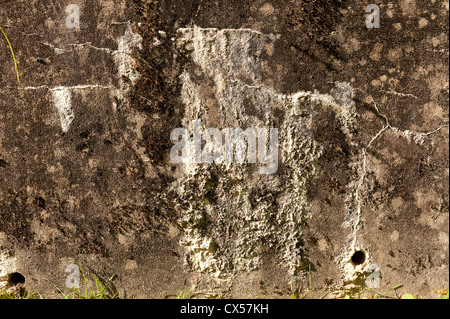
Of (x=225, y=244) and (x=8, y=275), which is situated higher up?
(x=225, y=244)

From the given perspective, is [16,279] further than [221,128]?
Yes

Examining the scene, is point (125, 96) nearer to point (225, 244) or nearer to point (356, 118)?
point (225, 244)

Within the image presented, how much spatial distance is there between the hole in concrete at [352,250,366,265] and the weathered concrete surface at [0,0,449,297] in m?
0.06

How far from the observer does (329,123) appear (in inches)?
79.0

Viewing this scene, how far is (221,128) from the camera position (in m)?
2.02

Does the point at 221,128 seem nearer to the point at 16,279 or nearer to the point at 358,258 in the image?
the point at 358,258

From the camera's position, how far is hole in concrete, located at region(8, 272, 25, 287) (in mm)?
2178

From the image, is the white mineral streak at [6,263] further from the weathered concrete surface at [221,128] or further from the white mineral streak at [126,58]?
the white mineral streak at [126,58]

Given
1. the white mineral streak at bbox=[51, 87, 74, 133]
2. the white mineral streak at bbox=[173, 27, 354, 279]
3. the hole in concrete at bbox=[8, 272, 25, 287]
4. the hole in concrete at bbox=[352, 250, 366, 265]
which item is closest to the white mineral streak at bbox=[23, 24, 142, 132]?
the white mineral streak at bbox=[51, 87, 74, 133]

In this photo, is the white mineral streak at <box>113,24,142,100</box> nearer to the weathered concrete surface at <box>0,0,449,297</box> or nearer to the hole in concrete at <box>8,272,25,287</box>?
the weathered concrete surface at <box>0,0,449,297</box>

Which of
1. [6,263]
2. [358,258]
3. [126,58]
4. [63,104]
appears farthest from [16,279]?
[358,258]

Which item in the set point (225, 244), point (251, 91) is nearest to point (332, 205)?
point (225, 244)

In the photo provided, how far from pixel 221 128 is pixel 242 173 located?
12.3 inches

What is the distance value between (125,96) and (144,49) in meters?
0.31
